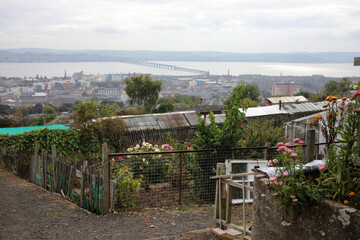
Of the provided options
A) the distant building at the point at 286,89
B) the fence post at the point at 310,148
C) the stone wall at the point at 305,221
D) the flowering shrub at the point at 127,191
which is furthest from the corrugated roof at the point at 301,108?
the distant building at the point at 286,89

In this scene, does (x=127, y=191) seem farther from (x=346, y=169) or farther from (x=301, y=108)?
(x=301, y=108)

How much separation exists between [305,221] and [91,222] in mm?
5093

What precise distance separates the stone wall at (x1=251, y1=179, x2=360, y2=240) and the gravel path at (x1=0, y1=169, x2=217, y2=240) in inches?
66.2

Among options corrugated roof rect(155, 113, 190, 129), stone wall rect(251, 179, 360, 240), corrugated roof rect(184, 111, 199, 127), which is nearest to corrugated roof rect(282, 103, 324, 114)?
corrugated roof rect(184, 111, 199, 127)

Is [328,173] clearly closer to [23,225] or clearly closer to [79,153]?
[23,225]

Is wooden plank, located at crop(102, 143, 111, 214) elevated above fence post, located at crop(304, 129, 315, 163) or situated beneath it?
situated beneath

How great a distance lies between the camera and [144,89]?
49312 millimetres

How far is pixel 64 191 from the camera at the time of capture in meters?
9.93

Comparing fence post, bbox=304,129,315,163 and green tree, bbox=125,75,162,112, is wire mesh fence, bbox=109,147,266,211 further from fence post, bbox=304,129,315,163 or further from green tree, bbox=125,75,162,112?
green tree, bbox=125,75,162,112

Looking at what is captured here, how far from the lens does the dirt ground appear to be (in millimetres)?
6887

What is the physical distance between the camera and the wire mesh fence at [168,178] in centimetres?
845

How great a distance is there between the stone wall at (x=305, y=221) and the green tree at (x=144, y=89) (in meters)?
44.1

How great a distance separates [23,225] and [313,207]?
6232 millimetres

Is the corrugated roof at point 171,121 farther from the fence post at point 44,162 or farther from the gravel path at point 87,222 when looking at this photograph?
the gravel path at point 87,222
